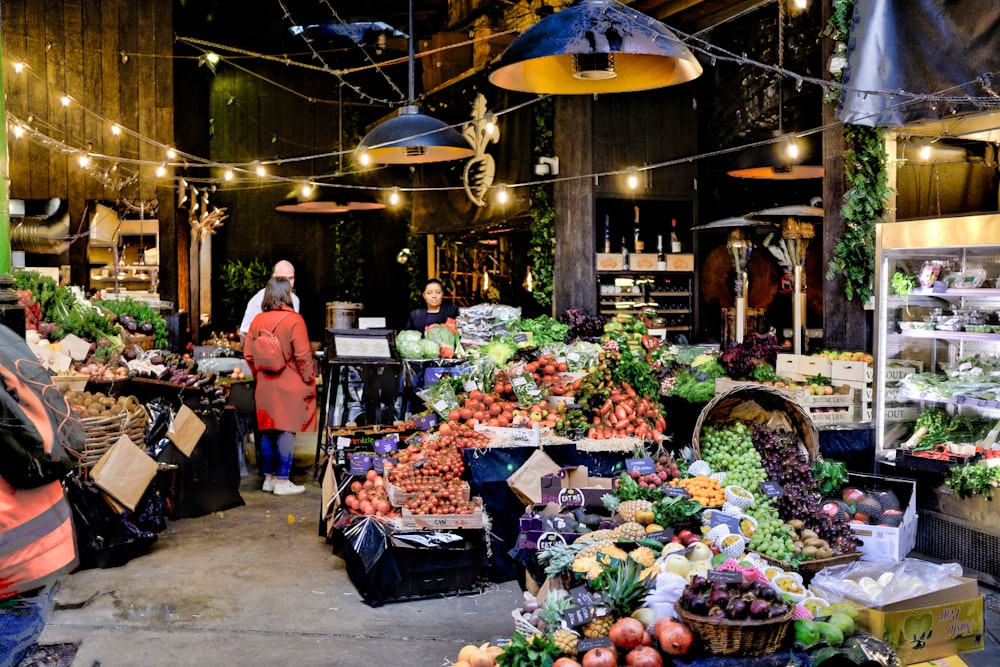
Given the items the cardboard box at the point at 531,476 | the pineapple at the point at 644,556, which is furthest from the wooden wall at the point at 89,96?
the pineapple at the point at 644,556

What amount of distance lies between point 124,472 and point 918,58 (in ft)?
19.9

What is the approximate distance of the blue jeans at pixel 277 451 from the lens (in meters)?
7.93

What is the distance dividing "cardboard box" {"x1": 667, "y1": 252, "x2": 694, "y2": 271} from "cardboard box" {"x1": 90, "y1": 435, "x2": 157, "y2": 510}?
6.97m

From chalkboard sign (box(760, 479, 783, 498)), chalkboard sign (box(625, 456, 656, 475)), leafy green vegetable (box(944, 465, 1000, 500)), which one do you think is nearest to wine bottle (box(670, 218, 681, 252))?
leafy green vegetable (box(944, 465, 1000, 500))

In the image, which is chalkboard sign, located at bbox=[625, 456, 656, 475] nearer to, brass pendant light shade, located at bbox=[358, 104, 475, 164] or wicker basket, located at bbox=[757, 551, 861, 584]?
wicker basket, located at bbox=[757, 551, 861, 584]

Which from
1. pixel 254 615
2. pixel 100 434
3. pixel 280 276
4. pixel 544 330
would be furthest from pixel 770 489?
pixel 280 276

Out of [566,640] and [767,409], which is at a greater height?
[767,409]

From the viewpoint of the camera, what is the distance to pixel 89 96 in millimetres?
13852

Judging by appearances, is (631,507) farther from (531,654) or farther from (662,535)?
(531,654)

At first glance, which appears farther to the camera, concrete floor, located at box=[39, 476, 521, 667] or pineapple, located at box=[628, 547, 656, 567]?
concrete floor, located at box=[39, 476, 521, 667]

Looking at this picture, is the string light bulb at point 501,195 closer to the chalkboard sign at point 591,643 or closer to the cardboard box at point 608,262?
the cardboard box at point 608,262

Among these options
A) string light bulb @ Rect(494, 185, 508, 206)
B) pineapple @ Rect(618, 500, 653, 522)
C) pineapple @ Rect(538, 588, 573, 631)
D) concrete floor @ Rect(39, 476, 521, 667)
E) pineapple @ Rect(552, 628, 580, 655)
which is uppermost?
string light bulb @ Rect(494, 185, 508, 206)

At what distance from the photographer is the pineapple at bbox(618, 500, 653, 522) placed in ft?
14.7

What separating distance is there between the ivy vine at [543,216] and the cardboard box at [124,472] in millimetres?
5876
